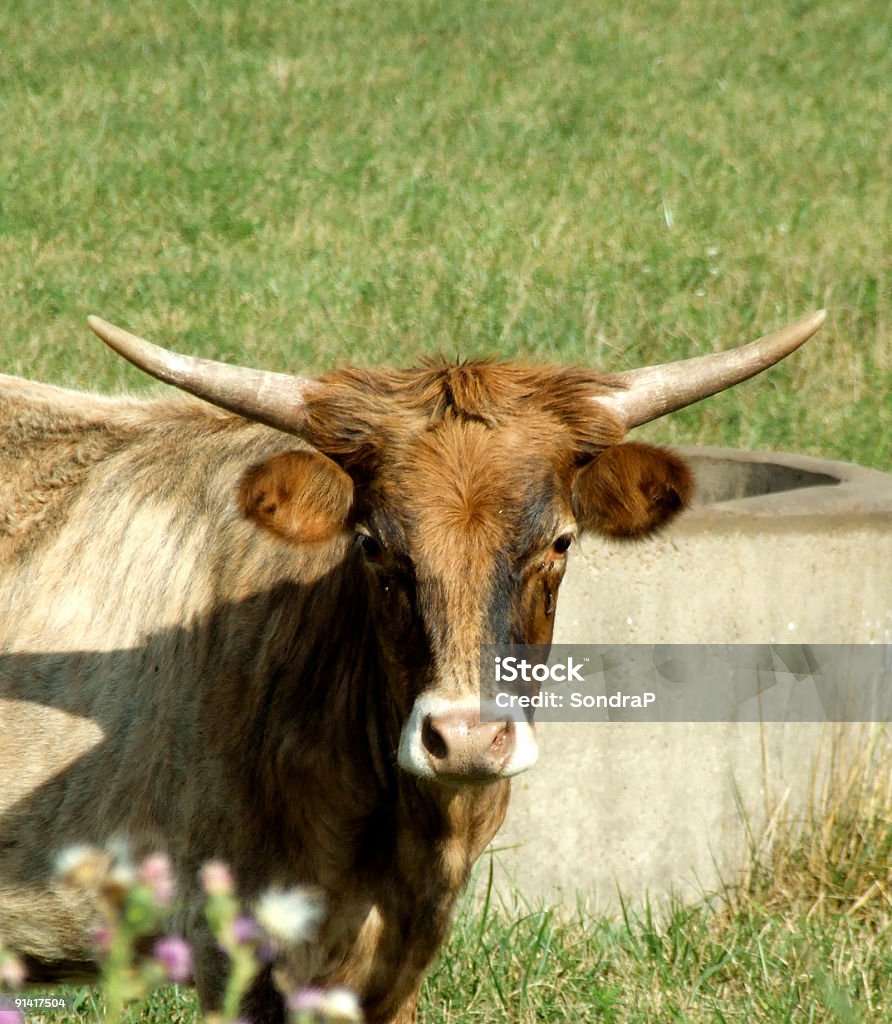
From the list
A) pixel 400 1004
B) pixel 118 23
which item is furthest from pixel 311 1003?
pixel 118 23

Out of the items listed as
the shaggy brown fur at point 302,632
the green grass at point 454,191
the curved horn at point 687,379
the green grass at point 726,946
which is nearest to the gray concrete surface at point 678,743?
the green grass at point 726,946

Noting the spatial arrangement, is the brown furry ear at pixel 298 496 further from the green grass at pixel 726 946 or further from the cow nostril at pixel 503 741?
the green grass at pixel 726 946

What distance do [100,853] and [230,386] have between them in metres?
1.22

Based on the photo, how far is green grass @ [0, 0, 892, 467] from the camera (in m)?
10.2

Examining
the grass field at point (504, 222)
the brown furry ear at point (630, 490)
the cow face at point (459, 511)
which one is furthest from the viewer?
the grass field at point (504, 222)

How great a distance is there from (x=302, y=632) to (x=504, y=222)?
342 inches

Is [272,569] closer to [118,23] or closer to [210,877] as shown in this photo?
[210,877]

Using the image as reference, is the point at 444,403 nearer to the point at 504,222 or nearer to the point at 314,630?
the point at 314,630

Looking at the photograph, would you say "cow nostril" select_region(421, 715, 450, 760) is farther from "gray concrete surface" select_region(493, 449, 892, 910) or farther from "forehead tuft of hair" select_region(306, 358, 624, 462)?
"gray concrete surface" select_region(493, 449, 892, 910)

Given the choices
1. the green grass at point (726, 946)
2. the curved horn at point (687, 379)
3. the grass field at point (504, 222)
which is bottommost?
the green grass at point (726, 946)

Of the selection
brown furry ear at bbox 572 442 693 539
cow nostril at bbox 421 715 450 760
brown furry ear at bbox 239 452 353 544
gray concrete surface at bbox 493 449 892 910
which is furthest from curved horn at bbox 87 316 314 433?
gray concrete surface at bbox 493 449 892 910

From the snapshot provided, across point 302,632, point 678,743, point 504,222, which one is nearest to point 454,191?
point 504,222

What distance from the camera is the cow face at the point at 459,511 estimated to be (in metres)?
3.51

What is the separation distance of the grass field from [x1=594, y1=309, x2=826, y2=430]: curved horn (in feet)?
5.35
